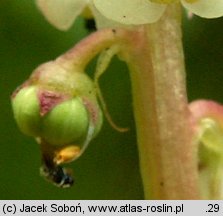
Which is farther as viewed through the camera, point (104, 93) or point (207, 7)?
point (104, 93)

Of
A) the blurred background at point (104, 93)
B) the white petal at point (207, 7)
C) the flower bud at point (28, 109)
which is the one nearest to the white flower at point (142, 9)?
the white petal at point (207, 7)

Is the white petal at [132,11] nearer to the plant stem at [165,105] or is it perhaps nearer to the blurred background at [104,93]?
the plant stem at [165,105]

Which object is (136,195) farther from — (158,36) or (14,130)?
(158,36)

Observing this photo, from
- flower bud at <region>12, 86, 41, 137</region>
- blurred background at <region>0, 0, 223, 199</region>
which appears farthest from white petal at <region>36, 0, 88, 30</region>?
blurred background at <region>0, 0, 223, 199</region>

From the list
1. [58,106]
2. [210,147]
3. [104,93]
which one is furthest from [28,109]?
[104,93]

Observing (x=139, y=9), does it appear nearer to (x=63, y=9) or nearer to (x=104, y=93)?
(x=63, y=9)

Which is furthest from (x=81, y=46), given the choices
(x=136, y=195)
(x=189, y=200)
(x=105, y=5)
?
(x=136, y=195)
